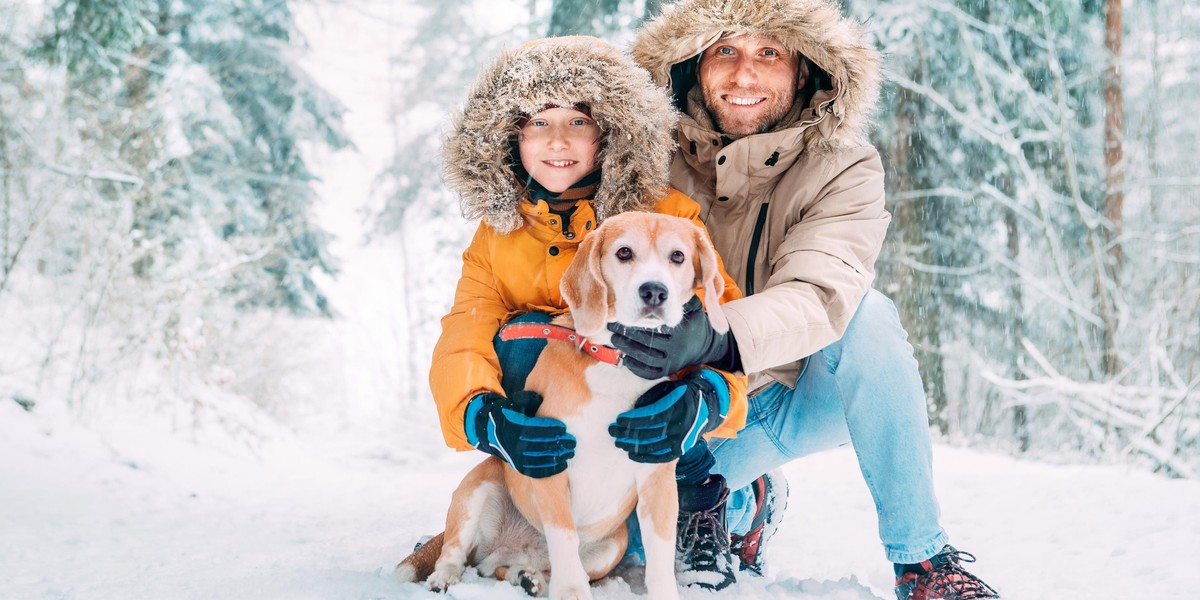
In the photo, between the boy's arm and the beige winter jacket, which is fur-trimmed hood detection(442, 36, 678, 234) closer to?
the boy's arm

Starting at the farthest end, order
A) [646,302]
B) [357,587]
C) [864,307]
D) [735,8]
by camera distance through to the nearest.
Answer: [735,8] → [864,307] → [357,587] → [646,302]

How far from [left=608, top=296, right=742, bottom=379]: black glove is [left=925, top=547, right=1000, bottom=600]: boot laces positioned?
1.10 m

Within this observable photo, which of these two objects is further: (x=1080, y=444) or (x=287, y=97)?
(x=287, y=97)

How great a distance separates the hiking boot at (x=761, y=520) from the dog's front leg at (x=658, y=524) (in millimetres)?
870

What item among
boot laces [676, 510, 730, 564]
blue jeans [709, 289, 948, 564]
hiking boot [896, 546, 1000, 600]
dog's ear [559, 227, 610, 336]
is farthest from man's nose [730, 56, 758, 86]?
hiking boot [896, 546, 1000, 600]

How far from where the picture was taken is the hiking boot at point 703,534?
270 centimetres

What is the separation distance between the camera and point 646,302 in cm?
216

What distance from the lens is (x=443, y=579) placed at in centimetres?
237

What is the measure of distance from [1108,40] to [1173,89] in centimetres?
292

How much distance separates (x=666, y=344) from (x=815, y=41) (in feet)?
4.92

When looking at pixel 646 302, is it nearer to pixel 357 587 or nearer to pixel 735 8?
pixel 357 587

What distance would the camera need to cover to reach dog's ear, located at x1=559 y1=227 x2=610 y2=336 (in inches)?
88.3

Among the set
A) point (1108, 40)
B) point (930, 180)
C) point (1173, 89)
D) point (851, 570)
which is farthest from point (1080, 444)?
point (851, 570)

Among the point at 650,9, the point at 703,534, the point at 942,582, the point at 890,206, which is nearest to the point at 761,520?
the point at 703,534
